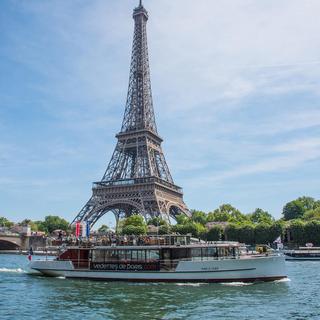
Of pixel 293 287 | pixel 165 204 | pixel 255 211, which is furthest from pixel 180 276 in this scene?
pixel 255 211

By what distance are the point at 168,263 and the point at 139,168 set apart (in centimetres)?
7317

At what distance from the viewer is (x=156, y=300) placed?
2769 cm

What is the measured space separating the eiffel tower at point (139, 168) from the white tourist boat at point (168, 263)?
190 feet

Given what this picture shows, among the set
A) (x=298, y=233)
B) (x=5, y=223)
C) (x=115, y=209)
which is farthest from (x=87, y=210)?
(x=5, y=223)

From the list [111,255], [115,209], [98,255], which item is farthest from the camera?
[115,209]

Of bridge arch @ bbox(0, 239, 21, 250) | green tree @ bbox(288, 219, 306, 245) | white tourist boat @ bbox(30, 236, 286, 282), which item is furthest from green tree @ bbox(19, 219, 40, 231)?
white tourist boat @ bbox(30, 236, 286, 282)

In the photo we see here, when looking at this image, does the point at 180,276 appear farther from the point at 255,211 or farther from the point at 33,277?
the point at 255,211

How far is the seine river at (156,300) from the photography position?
23.3 metres

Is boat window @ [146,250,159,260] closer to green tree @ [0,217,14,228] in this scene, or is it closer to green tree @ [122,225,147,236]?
green tree @ [122,225,147,236]

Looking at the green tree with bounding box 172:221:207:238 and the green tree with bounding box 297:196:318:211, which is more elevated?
the green tree with bounding box 297:196:318:211

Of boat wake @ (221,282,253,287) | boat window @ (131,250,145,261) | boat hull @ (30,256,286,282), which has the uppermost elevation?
boat window @ (131,250,145,261)

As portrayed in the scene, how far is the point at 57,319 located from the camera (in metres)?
22.1

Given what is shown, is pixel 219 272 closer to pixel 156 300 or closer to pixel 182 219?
pixel 156 300

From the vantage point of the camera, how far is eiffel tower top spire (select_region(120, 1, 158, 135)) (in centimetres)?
11669
